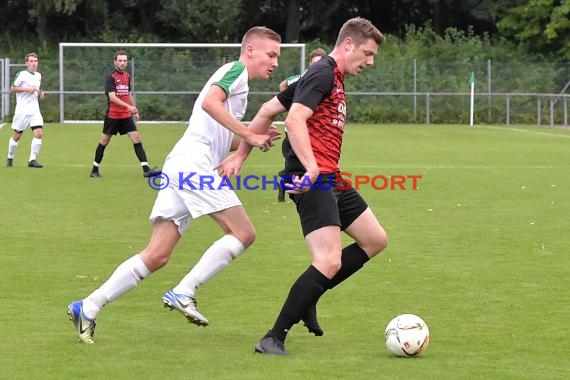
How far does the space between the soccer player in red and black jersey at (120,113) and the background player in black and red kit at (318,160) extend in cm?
1240

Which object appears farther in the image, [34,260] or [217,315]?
[34,260]

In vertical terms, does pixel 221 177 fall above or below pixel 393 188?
above

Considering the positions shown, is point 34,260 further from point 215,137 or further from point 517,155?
point 517,155

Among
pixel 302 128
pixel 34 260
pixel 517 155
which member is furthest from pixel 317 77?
pixel 517 155

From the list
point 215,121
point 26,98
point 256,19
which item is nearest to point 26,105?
point 26,98

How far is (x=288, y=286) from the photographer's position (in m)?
8.87

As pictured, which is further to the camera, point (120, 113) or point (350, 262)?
point (120, 113)

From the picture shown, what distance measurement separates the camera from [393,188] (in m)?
17.2

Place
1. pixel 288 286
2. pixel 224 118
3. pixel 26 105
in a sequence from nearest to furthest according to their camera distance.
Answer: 1. pixel 224 118
2. pixel 288 286
3. pixel 26 105

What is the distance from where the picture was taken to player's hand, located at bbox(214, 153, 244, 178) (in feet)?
22.6

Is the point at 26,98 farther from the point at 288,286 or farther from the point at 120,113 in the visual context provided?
the point at 288,286

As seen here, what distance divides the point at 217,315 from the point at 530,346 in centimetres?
209

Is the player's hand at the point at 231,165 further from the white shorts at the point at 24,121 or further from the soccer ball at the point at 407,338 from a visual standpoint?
the white shorts at the point at 24,121

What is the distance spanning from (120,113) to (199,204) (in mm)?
12679
